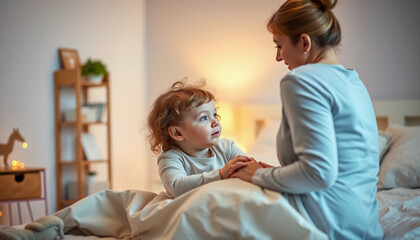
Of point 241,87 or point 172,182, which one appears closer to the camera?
point 172,182

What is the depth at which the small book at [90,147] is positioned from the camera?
3.99m

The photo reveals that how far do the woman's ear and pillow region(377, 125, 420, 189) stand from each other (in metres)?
1.41

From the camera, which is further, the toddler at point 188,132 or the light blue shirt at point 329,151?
the toddler at point 188,132

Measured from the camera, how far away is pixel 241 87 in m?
4.29

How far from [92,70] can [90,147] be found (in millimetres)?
652

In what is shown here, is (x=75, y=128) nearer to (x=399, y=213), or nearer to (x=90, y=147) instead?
(x=90, y=147)

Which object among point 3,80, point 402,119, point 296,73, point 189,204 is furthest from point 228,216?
point 3,80

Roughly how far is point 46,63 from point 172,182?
281cm

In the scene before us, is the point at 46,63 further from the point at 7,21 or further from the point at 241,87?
the point at 241,87

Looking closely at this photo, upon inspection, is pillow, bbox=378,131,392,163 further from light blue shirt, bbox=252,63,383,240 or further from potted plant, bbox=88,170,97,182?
potted plant, bbox=88,170,97,182

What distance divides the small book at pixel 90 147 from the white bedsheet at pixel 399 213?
2.46m

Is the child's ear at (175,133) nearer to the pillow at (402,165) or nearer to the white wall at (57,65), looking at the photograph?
the pillow at (402,165)

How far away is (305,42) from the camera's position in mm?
1252

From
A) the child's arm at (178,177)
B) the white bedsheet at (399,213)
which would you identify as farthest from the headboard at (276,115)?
the child's arm at (178,177)
